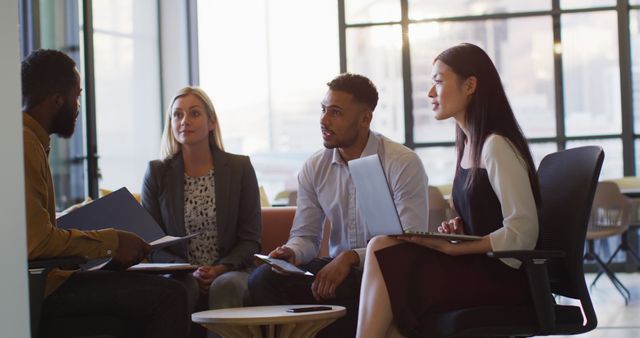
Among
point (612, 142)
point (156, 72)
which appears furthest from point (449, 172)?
point (156, 72)

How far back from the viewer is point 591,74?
9.47 m

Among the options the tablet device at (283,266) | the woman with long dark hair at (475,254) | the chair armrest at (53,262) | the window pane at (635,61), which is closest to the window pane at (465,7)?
the window pane at (635,61)

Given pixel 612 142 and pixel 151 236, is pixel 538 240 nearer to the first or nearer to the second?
pixel 151 236

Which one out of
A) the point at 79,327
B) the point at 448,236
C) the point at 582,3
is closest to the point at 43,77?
the point at 79,327

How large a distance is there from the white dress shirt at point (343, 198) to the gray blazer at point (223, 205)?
9.8 inches

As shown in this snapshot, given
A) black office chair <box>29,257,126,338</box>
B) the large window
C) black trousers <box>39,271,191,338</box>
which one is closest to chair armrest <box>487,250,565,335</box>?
black trousers <box>39,271,191,338</box>

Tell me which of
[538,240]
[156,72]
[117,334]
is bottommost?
[117,334]

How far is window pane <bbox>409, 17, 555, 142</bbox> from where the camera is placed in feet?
31.1

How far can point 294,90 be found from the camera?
1009cm

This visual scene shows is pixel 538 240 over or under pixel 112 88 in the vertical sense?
under

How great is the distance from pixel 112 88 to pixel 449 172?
3629 millimetres

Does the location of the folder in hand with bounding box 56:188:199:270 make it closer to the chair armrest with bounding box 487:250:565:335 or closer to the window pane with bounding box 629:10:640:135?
the chair armrest with bounding box 487:250:565:335

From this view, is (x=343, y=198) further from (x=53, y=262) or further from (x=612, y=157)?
(x=612, y=157)

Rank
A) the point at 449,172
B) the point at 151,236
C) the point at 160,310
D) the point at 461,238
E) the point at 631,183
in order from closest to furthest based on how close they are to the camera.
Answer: the point at 461,238 < the point at 160,310 < the point at 151,236 < the point at 631,183 < the point at 449,172
